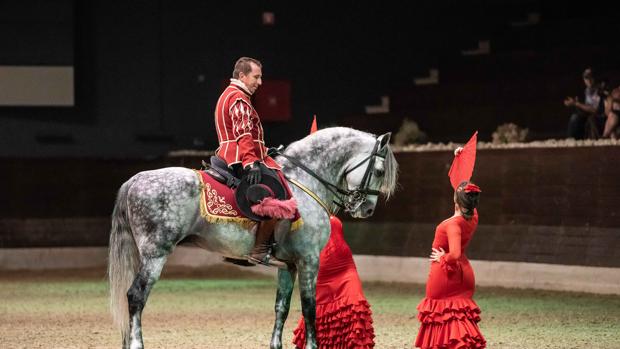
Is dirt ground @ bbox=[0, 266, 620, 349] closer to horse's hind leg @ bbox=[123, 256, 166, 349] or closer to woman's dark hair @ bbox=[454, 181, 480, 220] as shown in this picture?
woman's dark hair @ bbox=[454, 181, 480, 220]

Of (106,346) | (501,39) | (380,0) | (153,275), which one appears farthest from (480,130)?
(153,275)

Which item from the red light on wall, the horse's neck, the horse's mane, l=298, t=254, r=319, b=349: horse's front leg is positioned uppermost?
the red light on wall

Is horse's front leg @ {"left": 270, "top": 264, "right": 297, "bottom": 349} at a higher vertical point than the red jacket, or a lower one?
lower

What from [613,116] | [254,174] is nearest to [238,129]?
[254,174]

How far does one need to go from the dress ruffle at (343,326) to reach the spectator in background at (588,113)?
7357mm

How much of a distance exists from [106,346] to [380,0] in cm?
1281

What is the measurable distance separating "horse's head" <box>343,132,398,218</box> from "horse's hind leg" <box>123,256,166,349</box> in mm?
1549

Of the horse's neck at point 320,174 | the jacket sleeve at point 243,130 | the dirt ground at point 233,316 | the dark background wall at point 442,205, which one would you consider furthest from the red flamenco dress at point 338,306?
the dark background wall at point 442,205

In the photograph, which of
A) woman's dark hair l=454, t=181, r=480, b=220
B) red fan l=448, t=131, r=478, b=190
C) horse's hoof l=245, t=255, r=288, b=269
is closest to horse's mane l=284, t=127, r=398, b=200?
red fan l=448, t=131, r=478, b=190

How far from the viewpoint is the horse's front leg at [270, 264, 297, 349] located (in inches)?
319

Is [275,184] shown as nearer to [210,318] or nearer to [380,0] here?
[210,318]

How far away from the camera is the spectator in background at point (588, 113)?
1509cm

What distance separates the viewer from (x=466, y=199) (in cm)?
809

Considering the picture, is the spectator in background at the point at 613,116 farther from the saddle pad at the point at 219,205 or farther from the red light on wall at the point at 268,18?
the saddle pad at the point at 219,205
